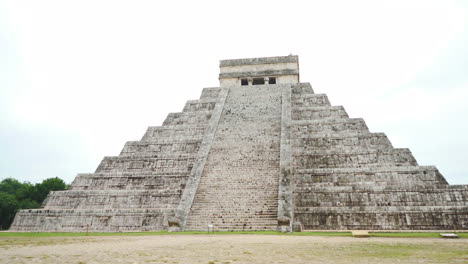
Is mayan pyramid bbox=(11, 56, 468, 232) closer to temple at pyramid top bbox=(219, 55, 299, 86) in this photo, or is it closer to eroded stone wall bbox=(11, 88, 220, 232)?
eroded stone wall bbox=(11, 88, 220, 232)

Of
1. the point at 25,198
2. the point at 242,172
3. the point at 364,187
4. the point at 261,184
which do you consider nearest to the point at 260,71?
the point at 242,172

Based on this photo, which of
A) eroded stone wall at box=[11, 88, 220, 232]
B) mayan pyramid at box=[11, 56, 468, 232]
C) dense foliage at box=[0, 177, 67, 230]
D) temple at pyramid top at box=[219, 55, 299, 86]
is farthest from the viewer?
temple at pyramid top at box=[219, 55, 299, 86]

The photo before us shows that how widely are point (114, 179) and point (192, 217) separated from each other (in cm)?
513

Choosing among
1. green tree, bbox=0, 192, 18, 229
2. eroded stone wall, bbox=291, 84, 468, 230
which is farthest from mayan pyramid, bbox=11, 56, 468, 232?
green tree, bbox=0, 192, 18, 229

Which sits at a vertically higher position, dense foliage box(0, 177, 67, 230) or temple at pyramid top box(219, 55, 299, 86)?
temple at pyramid top box(219, 55, 299, 86)

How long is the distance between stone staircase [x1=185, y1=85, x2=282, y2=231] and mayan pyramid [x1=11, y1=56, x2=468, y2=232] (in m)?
0.05

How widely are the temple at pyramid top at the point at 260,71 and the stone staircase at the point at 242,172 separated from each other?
5382mm

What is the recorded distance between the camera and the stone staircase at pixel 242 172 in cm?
1228

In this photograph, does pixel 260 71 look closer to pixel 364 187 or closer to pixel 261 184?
pixel 261 184

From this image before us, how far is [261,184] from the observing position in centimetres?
1403

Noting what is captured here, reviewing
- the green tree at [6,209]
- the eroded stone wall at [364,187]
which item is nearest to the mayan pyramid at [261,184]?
the eroded stone wall at [364,187]

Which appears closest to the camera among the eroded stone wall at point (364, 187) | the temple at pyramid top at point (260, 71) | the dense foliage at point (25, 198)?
the eroded stone wall at point (364, 187)

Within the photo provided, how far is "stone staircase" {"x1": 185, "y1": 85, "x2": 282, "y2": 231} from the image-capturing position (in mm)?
12277

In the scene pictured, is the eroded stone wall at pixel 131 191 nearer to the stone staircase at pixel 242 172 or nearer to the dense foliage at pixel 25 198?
the stone staircase at pixel 242 172
